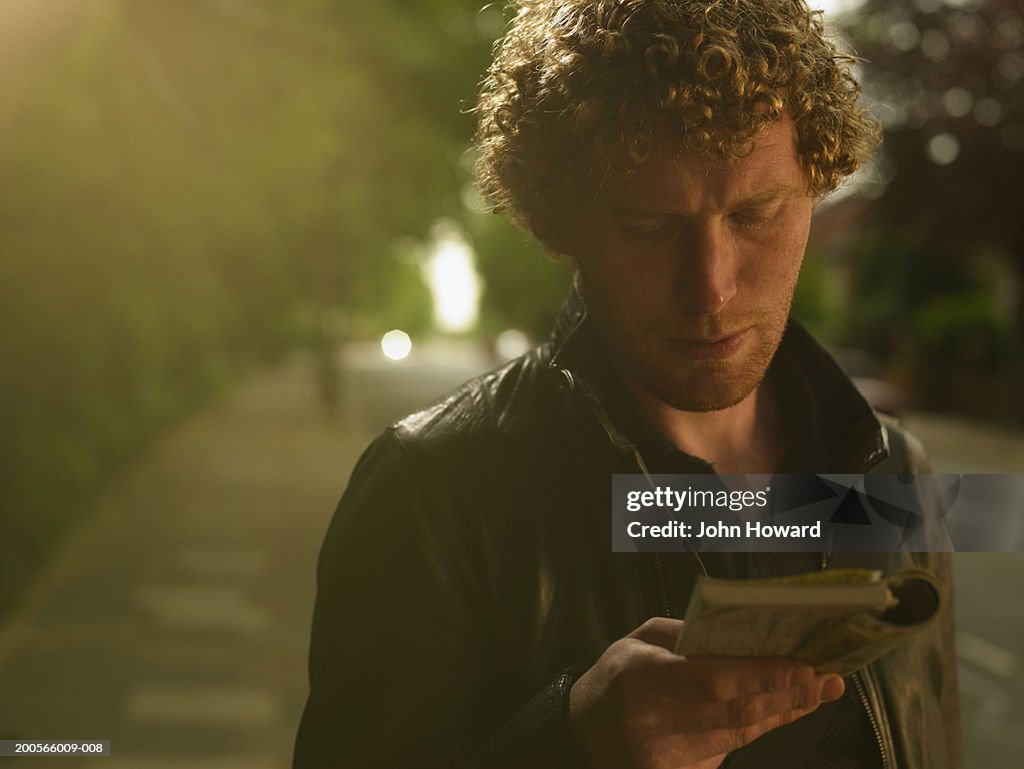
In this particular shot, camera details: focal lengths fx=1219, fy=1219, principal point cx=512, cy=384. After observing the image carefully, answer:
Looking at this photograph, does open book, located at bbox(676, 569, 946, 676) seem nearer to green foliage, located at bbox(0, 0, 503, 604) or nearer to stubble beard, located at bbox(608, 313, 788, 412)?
stubble beard, located at bbox(608, 313, 788, 412)

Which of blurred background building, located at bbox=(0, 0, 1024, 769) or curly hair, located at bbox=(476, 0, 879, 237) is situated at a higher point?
blurred background building, located at bbox=(0, 0, 1024, 769)

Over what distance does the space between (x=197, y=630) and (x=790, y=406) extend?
19.1 feet

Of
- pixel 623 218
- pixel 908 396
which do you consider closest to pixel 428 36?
pixel 623 218

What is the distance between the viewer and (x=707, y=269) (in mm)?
1517

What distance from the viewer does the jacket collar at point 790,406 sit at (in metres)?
1.63

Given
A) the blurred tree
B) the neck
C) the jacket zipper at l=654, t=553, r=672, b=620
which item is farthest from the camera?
the blurred tree

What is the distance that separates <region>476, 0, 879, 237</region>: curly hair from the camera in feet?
4.88

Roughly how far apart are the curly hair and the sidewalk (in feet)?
11.3

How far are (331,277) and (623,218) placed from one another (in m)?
21.3

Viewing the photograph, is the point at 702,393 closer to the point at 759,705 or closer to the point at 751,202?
the point at 751,202

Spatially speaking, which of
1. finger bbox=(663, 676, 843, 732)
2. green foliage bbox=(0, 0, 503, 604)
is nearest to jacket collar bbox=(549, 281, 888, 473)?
finger bbox=(663, 676, 843, 732)

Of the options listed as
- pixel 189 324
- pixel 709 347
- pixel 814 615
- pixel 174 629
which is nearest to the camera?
pixel 814 615

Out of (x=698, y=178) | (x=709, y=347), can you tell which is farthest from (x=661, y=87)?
(x=709, y=347)

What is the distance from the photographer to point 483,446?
1604 mm
